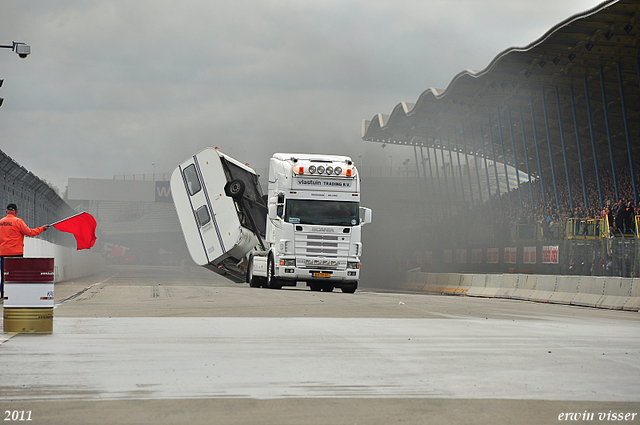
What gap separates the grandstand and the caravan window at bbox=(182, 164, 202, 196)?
39.5 ft

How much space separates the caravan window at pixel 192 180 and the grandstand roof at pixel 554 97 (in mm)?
16982

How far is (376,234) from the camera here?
54406mm

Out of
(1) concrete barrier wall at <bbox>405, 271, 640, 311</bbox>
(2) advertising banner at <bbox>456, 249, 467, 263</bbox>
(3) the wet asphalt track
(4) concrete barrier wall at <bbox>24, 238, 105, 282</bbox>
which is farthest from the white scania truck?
(2) advertising banner at <bbox>456, 249, 467, 263</bbox>

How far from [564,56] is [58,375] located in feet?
116

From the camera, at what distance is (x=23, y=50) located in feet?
82.0

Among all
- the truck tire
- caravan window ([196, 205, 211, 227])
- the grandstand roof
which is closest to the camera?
the truck tire

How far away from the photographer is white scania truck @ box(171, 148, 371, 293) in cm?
2309

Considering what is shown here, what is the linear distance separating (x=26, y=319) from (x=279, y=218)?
551 inches

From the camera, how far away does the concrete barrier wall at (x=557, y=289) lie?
754 inches

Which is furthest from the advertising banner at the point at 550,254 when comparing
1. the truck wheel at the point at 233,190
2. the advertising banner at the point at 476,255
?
the truck wheel at the point at 233,190

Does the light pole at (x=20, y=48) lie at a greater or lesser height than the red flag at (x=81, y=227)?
greater

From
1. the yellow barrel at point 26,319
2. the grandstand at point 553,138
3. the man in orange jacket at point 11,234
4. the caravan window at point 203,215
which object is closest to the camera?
the yellow barrel at point 26,319

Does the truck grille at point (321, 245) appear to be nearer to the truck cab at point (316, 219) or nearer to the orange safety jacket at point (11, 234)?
the truck cab at point (316, 219)

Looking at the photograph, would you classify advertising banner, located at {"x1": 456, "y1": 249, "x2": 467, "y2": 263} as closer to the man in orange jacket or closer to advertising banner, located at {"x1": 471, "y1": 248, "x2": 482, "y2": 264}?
advertising banner, located at {"x1": 471, "y1": 248, "x2": 482, "y2": 264}
